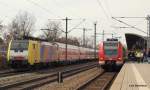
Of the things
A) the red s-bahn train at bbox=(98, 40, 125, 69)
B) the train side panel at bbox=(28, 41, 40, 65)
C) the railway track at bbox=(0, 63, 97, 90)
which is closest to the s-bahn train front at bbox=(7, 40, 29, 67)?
the train side panel at bbox=(28, 41, 40, 65)

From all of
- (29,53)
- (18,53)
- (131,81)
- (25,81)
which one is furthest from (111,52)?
(25,81)

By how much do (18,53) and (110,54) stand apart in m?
8.41

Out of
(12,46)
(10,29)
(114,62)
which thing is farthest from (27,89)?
(10,29)

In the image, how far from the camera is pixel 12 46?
123ft

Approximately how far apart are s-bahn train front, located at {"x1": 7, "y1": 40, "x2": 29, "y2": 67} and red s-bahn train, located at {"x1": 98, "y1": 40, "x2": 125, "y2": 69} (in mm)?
6992

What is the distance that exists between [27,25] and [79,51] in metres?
33.0

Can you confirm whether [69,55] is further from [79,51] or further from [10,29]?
[10,29]

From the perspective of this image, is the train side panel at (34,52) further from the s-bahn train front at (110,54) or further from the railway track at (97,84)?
the railway track at (97,84)

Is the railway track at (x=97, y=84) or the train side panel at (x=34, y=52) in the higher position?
the train side panel at (x=34, y=52)

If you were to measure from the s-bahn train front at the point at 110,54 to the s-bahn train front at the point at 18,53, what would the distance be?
22.9ft

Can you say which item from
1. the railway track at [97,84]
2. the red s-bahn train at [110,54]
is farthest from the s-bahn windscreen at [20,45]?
the railway track at [97,84]

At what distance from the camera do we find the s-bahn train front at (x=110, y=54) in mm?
39531

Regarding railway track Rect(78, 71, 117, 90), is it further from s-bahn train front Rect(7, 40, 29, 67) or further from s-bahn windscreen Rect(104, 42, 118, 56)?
s-bahn windscreen Rect(104, 42, 118, 56)

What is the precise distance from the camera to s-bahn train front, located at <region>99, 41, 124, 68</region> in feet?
130
